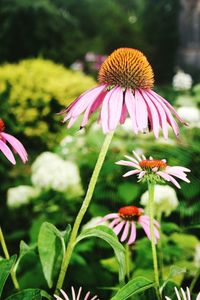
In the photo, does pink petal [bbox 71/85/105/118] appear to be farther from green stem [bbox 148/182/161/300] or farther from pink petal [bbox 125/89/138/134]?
green stem [bbox 148/182/161/300]

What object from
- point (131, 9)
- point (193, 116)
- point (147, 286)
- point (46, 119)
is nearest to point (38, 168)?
point (193, 116)

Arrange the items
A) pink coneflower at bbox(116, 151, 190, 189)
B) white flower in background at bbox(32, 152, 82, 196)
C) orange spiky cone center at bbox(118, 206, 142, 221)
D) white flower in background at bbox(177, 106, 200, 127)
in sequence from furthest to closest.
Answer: white flower in background at bbox(177, 106, 200, 127), white flower in background at bbox(32, 152, 82, 196), orange spiky cone center at bbox(118, 206, 142, 221), pink coneflower at bbox(116, 151, 190, 189)

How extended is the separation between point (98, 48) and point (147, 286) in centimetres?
1132

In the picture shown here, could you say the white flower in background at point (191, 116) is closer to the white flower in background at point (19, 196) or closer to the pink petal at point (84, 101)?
the white flower in background at point (19, 196)

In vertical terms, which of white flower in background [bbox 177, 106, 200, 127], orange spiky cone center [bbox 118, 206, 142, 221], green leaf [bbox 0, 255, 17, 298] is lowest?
green leaf [bbox 0, 255, 17, 298]

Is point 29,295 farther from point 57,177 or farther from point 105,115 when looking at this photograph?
point 57,177

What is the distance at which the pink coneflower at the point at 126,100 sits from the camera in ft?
2.44

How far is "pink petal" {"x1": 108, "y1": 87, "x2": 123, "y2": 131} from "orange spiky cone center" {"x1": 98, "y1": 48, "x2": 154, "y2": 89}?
0.06 m

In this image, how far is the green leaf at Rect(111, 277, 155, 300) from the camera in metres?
0.73

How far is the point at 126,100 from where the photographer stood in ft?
2.57

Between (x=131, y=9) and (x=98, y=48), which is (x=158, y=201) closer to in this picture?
(x=98, y=48)

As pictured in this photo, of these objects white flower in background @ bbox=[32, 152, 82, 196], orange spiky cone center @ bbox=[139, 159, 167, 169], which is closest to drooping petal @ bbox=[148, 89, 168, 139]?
orange spiky cone center @ bbox=[139, 159, 167, 169]

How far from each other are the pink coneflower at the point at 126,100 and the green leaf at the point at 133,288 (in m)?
0.24

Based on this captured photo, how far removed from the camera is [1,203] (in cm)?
245
